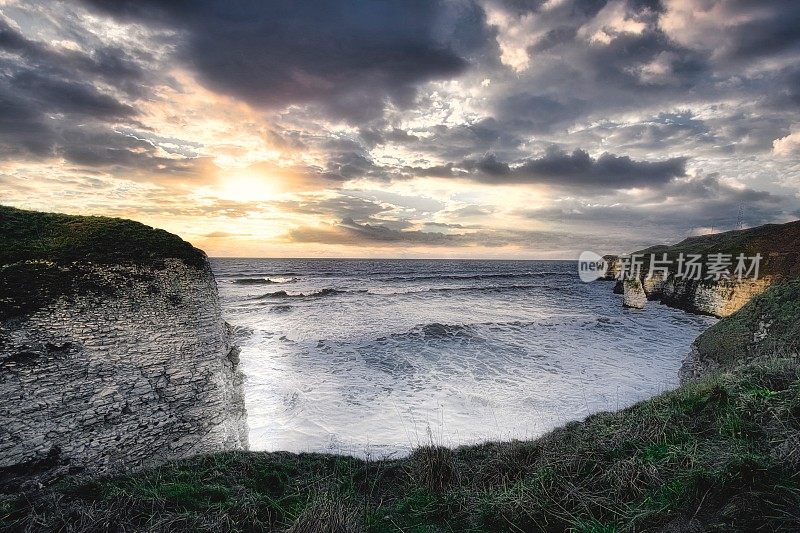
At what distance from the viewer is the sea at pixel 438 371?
12.9 m

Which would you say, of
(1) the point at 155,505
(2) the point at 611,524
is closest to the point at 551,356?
(2) the point at 611,524

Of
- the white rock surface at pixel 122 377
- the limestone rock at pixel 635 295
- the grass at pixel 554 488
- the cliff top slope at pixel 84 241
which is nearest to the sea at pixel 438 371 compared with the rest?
the limestone rock at pixel 635 295

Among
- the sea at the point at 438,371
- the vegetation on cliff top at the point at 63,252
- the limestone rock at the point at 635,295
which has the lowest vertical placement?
the sea at the point at 438,371

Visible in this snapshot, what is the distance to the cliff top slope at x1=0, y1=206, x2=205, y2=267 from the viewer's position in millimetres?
9375

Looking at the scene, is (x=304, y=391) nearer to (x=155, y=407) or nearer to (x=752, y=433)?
(x=155, y=407)

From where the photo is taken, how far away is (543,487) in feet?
14.0

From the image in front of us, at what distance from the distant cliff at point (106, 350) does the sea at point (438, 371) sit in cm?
343

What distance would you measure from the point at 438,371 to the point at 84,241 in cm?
1514

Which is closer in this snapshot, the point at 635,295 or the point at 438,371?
the point at 438,371

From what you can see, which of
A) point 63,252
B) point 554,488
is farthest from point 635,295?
point 63,252

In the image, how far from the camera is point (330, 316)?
109 ft

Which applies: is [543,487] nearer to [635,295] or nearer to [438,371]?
[438,371]

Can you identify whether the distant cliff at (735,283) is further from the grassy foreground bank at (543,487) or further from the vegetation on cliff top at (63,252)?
the vegetation on cliff top at (63,252)

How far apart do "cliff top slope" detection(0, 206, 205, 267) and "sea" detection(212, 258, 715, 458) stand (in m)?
7.07
